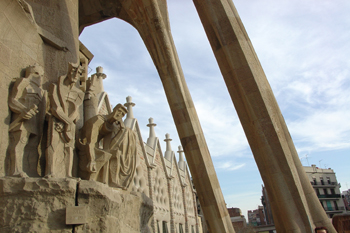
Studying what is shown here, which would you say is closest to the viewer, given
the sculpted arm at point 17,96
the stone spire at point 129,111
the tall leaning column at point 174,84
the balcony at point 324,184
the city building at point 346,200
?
the sculpted arm at point 17,96

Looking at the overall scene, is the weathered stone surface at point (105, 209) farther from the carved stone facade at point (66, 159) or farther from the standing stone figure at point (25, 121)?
the standing stone figure at point (25, 121)

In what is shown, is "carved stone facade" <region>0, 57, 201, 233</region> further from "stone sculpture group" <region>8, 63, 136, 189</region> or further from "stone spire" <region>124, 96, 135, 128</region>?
"stone spire" <region>124, 96, 135, 128</region>

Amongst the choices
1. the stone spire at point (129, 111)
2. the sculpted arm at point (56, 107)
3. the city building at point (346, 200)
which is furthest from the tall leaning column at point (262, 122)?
the city building at point (346, 200)

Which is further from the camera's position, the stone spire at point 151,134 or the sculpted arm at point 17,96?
the stone spire at point 151,134

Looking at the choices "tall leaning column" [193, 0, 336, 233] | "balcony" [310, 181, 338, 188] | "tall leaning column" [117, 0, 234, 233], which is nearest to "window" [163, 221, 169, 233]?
"tall leaning column" [117, 0, 234, 233]

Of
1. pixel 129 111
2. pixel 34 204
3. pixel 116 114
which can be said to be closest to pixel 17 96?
pixel 116 114

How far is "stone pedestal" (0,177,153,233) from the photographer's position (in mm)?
2469

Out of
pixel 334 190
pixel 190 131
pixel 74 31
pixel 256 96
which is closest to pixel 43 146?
pixel 74 31

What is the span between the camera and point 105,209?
2.74m

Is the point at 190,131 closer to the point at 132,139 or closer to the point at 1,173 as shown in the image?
the point at 132,139

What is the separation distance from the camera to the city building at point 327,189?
3706cm

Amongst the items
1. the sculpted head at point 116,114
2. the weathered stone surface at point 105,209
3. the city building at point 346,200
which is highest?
the city building at point 346,200

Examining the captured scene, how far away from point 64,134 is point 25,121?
392 millimetres

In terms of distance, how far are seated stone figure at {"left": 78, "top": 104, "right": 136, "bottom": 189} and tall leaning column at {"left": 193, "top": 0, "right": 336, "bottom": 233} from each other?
6.17 ft
